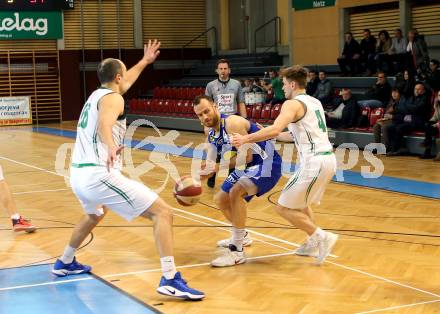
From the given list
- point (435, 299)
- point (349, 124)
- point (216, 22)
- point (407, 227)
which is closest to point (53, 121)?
point (216, 22)

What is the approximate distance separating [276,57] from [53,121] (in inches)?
346

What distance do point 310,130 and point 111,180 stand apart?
1.81 meters

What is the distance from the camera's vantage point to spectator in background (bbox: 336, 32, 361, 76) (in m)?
18.1

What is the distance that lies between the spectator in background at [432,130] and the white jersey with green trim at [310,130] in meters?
7.68

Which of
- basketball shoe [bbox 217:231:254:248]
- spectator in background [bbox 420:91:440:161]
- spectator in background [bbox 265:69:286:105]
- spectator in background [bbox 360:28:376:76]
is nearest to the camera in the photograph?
basketball shoe [bbox 217:231:254:248]

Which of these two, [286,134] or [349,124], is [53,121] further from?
[286,134]

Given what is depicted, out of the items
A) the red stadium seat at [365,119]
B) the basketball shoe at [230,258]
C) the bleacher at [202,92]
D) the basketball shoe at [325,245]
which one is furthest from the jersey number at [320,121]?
the red stadium seat at [365,119]

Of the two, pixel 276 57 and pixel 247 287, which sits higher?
pixel 276 57

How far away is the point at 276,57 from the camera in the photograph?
78.2 ft

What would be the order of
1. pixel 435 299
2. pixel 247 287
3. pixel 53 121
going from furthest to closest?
pixel 53 121
pixel 247 287
pixel 435 299

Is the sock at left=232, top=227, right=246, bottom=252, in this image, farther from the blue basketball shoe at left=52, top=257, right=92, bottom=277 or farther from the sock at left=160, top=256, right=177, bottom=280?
the blue basketball shoe at left=52, top=257, right=92, bottom=277

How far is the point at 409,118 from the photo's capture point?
14.0 meters

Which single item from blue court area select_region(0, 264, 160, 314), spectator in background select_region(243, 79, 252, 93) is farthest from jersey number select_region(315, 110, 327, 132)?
spectator in background select_region(243, 79, 252, 93)

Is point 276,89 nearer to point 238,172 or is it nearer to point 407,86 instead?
point 407,86
